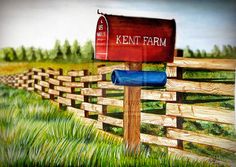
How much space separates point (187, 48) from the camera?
14.8 feet

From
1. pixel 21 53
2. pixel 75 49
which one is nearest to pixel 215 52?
pixel 75 49

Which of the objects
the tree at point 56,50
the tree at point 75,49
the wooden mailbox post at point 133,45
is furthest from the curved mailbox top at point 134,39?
the tree at point 56,50

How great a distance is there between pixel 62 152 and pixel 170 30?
1.04 meters

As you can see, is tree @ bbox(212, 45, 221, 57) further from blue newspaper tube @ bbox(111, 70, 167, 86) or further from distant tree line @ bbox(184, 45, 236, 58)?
blue newspaper tube @ bbox(111, 70, 167, 86)

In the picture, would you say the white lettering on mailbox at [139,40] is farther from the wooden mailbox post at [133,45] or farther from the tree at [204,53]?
the tree at [204,53]

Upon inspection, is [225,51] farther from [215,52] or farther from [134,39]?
[134,39]

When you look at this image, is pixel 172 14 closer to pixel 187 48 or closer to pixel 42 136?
pixel 187 48

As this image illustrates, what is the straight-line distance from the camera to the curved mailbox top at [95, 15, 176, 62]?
430 cm

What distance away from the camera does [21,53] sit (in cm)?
413

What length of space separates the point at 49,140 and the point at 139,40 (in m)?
0.84

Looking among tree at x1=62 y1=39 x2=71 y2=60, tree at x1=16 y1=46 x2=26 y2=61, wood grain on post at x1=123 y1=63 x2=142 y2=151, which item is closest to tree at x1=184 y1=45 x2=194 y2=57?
wood grain on post at x1=123 y1=63 x2=142 y2=151

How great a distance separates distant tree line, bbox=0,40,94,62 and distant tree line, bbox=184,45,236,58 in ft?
2.24

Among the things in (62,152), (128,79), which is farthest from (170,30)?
(62,152)

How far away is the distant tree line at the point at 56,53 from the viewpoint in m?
4.10
